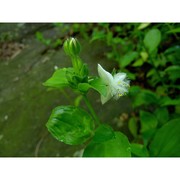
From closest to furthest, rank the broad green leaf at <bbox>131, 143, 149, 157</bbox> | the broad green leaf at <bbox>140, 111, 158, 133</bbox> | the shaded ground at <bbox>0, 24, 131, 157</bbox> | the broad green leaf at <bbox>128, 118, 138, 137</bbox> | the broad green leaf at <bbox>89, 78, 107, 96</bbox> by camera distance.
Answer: the broad green leaf at <bbox>89, 78, 107, 96</bbox> < the broad green leaf at <bbox>131, 143, 149, 157</bbox> < the broad green leaf at <bbox>140, 111, 158, 133</bbox> < the broad green leaf at <bbox>128, 118, 138, 137</bbox> < the shaded ground at <bbox>0, 24, 131, 157</bbox>

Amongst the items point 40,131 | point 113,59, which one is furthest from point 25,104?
point 113,59

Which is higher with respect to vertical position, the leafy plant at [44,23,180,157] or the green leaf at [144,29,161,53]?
the green leaf at [144,29,161,53]

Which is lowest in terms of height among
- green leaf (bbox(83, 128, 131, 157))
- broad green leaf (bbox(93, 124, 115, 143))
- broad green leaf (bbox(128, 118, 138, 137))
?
broad green leaf (bbox(128, 118, 138, 137))

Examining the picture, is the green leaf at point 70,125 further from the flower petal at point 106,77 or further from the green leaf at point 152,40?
the green leaf at point 152,40

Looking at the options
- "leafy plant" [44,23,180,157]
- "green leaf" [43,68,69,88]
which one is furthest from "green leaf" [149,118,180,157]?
"green leaf" [43,68,69,88]

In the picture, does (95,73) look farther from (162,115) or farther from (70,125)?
(70,125)

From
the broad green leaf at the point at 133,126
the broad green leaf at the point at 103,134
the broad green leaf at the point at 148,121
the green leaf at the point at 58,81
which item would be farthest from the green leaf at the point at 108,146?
the broad green leaf at the point at 133,126

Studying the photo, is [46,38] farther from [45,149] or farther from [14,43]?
[45,149]

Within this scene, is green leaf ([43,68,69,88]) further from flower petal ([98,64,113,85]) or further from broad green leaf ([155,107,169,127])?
broad green leaf ([155,107,169,127])
